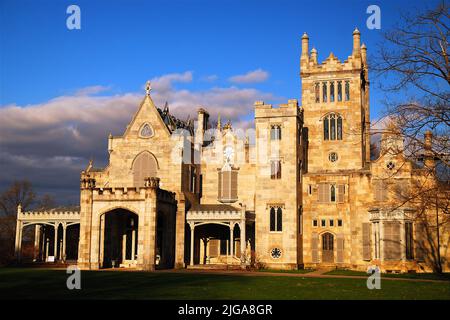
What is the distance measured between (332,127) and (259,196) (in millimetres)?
10490

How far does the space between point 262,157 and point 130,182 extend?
1208cm

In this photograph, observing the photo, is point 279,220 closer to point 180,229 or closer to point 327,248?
point 327,248

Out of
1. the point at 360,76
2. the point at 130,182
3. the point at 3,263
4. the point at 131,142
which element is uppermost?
the point at 360,76

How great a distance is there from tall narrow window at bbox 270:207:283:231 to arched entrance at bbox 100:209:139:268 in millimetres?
12079

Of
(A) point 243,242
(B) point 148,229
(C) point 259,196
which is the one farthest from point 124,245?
(C) point 259,196

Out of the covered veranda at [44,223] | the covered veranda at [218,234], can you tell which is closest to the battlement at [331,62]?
the covered veranda at [218,234]

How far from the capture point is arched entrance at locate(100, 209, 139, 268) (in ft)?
151

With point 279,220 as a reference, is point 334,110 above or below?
above

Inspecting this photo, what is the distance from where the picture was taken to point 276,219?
47062 mm

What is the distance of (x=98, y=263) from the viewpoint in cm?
4372

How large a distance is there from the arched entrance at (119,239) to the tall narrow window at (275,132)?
1421 centimetres

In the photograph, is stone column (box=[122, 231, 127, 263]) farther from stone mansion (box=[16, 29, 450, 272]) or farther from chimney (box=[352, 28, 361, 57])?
chimney (box=[352, 28, 361, 57])
